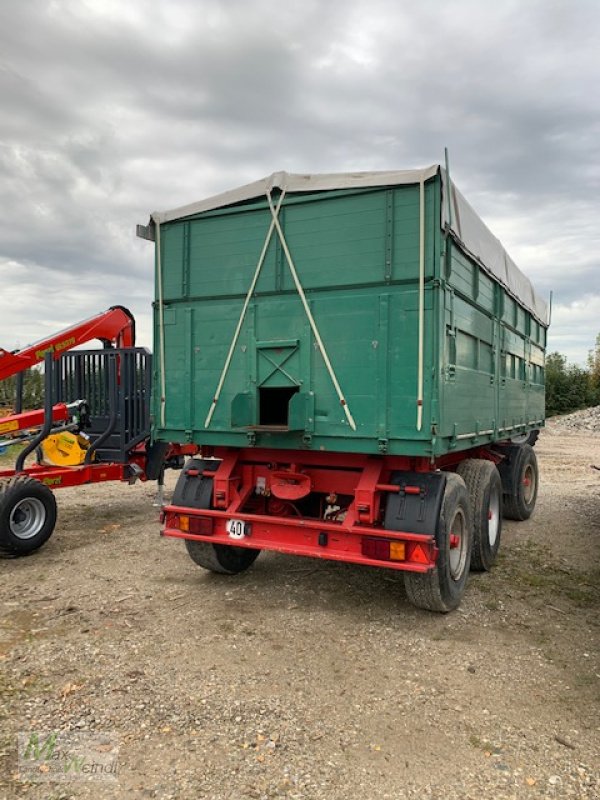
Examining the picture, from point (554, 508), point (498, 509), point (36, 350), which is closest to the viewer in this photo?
point (498, 509)

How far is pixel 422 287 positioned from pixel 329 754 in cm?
301

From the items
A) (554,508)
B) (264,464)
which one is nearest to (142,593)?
(264,464)

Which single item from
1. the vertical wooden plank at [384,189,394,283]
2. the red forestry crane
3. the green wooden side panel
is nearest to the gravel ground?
the green wooden side panel

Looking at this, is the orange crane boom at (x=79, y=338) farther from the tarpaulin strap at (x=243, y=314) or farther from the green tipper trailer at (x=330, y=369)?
the tarpaulin strap at (x=243, y=314)

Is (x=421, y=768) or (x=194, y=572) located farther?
(x=194, y=572)

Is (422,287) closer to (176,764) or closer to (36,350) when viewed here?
(176,764)

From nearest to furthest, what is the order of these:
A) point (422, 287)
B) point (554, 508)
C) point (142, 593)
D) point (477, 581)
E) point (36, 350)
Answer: point (422, 287) < point (142, 593) < point (477, 581) < point (36, 350) < point (554, 508)

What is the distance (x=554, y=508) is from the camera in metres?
9.45

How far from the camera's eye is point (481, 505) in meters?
5.78

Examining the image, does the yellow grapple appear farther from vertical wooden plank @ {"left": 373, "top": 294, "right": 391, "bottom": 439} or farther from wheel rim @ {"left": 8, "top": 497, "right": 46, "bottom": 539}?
vertical wooden plank @ {"left": 373, "top": 294, "right": 391, "bottom": 439}

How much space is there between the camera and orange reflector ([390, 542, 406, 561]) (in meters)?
4.28

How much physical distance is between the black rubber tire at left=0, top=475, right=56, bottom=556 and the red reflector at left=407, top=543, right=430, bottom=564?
4104 mm

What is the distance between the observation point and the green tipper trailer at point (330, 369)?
4391 millimetres

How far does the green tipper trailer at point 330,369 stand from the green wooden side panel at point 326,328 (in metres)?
0.01
